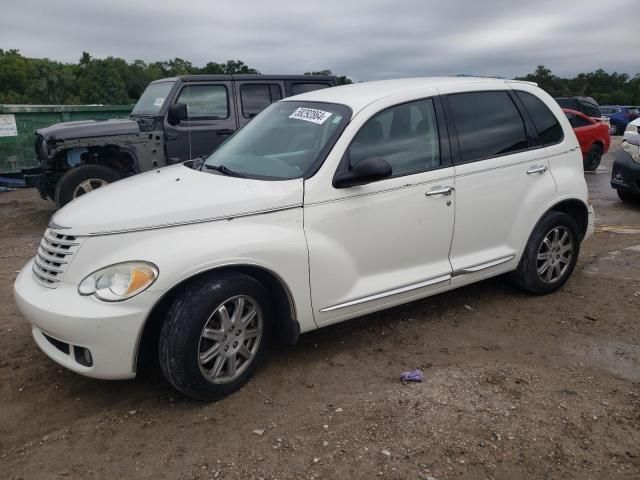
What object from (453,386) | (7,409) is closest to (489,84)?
(453,386)

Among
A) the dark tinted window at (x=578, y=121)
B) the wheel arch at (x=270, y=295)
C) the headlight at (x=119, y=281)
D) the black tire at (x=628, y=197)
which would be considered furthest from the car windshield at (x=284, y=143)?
the dark tinted window at (x=578, y=121)

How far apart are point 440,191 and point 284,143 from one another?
1.14 meters

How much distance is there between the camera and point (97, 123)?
795 cm

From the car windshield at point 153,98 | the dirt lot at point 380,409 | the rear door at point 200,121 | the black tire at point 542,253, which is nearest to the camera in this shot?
the dirt lot at point 380,409

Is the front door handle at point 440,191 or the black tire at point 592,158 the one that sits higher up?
the front door handle at point 440,191

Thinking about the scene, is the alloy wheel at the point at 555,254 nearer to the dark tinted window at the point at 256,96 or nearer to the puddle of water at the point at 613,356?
the puddle of water at the point at 613,356

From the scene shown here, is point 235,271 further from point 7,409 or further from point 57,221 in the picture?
point 7,409

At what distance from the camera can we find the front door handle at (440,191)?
12.4 feet

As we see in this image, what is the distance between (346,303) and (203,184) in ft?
3.90

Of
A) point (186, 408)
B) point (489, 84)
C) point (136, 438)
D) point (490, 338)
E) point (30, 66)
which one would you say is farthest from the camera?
point (30, 66)

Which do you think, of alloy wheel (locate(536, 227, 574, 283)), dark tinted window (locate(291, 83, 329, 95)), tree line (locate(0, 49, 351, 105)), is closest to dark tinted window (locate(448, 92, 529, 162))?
alloy wheel (locate(536, 227, 574, 283))

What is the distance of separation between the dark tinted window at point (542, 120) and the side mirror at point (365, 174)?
1770 mm

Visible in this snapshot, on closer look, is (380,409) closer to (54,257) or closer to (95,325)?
(95,325)

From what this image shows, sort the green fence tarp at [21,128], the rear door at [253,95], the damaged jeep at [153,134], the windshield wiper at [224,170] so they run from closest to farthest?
the windshield wiper at [224,170], the damaged jeep at [153,134], the rear door at [253,95], the green fence tarp at [21,128]
